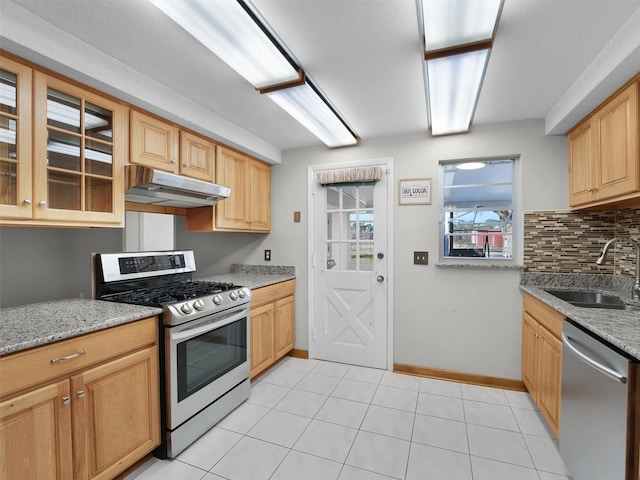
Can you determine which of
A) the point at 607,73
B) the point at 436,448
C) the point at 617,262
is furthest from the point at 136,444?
the point at 617,262

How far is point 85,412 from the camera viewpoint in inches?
55.6

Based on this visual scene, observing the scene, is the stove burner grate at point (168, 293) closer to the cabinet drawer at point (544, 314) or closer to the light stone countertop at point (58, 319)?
the light stone countertop at point (58, 319)

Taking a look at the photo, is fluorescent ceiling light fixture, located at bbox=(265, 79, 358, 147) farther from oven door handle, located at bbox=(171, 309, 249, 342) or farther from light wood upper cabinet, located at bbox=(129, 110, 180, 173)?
oven door handle, located at bbox=(171, 309, 249, 342)

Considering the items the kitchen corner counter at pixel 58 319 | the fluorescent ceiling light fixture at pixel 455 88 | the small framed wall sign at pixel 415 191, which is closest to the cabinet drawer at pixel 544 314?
the small framed wall sign at pixel 415 191

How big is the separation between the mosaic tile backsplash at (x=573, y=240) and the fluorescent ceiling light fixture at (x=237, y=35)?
228cm

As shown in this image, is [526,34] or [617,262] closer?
[526,34]

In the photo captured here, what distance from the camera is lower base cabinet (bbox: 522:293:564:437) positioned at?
1.84m

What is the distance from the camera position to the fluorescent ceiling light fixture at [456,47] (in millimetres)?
1280

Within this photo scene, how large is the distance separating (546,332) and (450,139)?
1754 mm

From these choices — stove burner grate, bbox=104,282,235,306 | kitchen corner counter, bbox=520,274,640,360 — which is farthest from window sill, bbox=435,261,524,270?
stove burner grate, bbox=104,282,235,306

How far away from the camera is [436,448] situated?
1.90 metres

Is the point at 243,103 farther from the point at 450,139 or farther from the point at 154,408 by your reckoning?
the point at 154,408

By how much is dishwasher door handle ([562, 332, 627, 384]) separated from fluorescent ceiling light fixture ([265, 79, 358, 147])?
2076mm

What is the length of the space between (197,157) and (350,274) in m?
1.79
